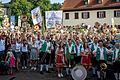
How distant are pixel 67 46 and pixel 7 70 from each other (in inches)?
127

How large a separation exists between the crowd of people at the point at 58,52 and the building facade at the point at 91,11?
38.8 meters

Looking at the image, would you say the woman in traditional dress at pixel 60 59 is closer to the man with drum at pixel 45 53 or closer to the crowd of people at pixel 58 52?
the crowd of people at pixel 58 52

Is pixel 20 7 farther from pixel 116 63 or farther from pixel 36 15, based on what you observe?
pixel 116 63

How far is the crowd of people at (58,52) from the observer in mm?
17031

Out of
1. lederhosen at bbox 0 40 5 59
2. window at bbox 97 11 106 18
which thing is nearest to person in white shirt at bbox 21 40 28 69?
lederhosen at bbox 0 40 5 59

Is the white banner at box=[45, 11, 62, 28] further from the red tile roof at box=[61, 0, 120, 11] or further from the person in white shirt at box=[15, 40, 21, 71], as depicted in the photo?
the red tile roof at box=[61, 0, 120, 11]

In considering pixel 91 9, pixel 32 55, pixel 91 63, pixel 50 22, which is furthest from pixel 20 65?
pixel 91 9

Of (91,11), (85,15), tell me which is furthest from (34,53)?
(85,15)

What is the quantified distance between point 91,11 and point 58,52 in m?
44.5

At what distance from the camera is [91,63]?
1734 cm

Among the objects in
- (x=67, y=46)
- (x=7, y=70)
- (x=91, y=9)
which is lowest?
(x=7, y=70)

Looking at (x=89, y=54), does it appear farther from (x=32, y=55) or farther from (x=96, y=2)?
(x=96, y=2)

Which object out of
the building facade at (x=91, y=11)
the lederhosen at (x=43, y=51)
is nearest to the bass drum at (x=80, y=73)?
the lederhosen at (x=43, y=51)

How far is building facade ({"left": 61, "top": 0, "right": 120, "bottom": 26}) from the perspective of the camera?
193ft
